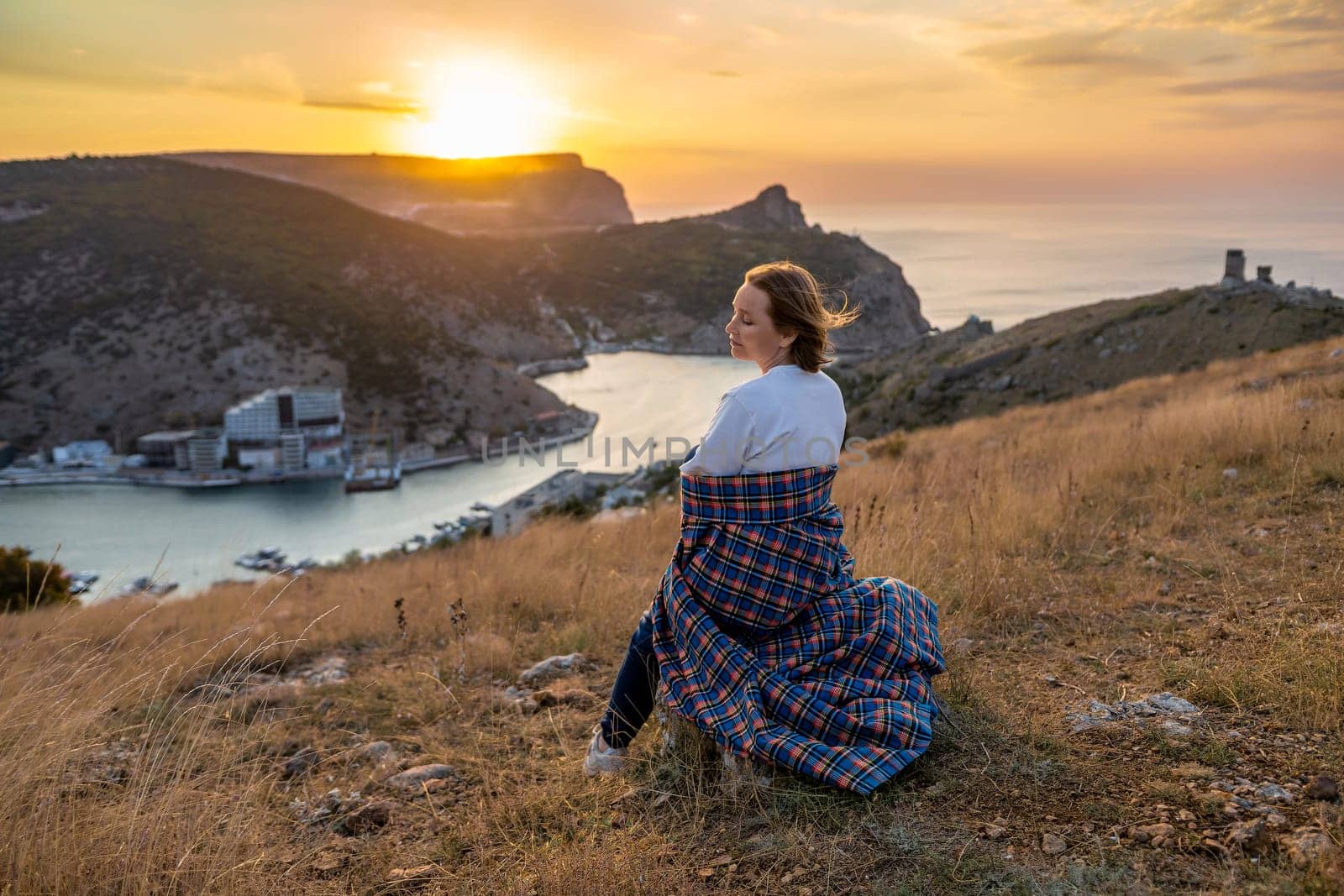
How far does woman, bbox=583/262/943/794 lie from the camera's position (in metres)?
2.10

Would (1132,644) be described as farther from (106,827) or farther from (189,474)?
(189,474)

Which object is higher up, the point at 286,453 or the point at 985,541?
the point at 985,541

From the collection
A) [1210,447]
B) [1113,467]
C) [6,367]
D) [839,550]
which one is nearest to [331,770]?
[839,550]

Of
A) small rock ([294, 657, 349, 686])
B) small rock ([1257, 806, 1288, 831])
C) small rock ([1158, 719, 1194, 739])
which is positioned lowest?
small rock ([294, 657, 349, 686])

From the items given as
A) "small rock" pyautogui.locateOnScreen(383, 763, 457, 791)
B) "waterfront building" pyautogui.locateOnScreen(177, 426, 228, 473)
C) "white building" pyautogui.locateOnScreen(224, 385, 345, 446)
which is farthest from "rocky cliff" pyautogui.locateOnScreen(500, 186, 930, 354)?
"small rock" pyautogui.locateOnScreen(383, 763, 457, 791)

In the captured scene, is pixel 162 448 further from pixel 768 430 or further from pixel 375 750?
pixel 768 430

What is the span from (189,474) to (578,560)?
48337 mm

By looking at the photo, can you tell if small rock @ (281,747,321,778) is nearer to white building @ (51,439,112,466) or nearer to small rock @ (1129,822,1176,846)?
small rock @ (1129,822,1176,846)

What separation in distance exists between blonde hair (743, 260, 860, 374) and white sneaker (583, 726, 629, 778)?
1228 millimetres

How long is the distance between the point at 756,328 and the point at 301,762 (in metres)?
2.18

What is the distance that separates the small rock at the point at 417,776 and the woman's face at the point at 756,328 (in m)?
1.62

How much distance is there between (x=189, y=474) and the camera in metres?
45.8

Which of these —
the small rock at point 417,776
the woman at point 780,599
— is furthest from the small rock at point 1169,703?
the small rock at point 417,776

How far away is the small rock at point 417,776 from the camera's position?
8.36ft
